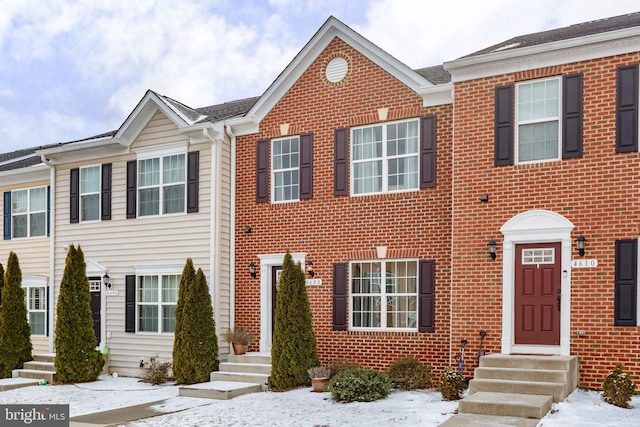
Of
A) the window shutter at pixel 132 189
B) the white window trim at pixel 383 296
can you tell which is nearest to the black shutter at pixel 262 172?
the white window trim at pixel 383 296

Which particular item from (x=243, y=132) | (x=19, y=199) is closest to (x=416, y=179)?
(x=243, y=132)

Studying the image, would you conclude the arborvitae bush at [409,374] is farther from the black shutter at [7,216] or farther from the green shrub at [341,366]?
the black shutter at [7,216]

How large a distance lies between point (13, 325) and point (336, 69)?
35.2ft

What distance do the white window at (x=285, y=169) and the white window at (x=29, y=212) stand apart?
7.89 metres

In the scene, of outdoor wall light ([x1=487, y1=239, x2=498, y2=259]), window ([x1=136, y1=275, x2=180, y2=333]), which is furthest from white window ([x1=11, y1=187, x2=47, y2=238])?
outdoor wall light ([x1=487, y1=239, x2=498, y2=259])

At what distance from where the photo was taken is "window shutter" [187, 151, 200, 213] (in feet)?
52.0

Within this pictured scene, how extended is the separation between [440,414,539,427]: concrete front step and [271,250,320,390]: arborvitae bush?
14.4 feet

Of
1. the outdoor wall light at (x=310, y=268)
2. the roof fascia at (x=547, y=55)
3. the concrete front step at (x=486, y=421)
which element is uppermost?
the roof fascia at (x=547, y=55)

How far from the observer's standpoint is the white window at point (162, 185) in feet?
53.3

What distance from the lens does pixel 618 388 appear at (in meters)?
9.95

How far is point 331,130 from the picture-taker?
1464 cm

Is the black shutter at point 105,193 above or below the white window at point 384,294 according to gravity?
above

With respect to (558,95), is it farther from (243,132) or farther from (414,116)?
(243,132)

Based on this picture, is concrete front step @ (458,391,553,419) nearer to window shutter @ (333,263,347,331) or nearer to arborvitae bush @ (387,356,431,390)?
arborvitae bush @ (387,356,431,390)
